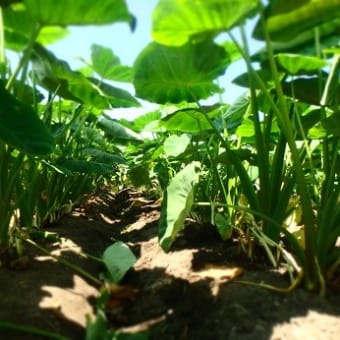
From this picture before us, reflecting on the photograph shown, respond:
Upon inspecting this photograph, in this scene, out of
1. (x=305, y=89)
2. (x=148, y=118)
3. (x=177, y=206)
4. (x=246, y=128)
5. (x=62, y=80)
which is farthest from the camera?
(x=148, y=118)

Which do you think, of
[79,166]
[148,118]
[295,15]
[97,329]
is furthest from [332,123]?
[148,118]

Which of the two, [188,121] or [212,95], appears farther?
[188,121]

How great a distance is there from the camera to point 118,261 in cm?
121

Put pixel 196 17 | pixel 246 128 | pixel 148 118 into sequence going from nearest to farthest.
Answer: pixel 196 17
pixel 246 128
pixel 148 118

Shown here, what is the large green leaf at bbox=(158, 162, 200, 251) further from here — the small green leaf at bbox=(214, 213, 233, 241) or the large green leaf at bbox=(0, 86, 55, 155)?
the large green leaf at bbox=(0, 86, 55, 155)

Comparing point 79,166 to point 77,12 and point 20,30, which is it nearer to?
point 20,30

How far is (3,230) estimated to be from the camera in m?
1.33

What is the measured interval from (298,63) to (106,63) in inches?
35.0

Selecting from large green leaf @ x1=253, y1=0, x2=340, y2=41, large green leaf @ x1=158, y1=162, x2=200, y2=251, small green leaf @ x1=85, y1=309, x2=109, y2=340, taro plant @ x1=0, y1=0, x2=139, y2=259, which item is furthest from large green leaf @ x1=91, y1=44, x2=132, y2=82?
small green leaf @ x1=85, y1=309, x2=109, y2=340

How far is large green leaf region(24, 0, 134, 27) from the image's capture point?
1052 mm

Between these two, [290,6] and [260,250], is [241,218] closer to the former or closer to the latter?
[260,250]

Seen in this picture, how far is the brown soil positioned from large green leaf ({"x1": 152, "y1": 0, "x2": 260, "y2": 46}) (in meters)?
0.63

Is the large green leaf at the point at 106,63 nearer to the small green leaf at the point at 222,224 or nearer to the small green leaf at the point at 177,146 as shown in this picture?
the small green leaf at the point at 177,146

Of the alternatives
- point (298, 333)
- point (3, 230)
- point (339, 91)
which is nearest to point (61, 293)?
point (3, 230)
